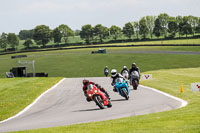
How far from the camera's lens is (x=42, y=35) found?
16962cm

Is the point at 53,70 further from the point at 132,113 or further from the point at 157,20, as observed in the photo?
the point at 157,20

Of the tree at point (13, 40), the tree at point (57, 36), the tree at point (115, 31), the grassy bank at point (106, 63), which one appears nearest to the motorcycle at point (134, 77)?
the grassy bank at point (106, 63)

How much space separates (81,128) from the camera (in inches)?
382

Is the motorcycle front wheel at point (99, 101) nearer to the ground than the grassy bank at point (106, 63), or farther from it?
farther from it

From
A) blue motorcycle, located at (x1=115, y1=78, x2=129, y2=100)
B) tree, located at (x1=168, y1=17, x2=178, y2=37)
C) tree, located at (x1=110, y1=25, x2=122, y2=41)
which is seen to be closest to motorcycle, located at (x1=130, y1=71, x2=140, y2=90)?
blue motorcycle, located at (x1=115, y1=78, x2=129, y2=100)

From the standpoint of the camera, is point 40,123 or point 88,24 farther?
point 88,24

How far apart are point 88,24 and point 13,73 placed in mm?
131904

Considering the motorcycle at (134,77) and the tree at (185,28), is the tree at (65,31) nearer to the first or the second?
the tree at (185,28)

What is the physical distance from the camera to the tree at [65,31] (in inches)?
6990

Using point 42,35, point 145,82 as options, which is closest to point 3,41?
point 42,35

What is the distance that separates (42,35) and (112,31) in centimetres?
3632

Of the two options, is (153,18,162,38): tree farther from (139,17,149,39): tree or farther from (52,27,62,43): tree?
(52,27,62,43): tree

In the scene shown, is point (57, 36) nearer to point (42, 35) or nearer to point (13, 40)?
point (42, 35)

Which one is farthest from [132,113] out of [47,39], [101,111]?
[47,39]
